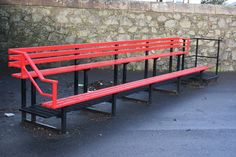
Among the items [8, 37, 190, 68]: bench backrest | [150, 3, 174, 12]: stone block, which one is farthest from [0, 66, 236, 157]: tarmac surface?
[150, 3, 174, 12]: stone block

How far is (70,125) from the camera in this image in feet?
19.3

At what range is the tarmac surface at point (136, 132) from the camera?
16.2 ft

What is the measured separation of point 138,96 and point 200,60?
151 inches

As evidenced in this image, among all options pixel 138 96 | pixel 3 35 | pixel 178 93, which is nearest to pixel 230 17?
pixel 178 93

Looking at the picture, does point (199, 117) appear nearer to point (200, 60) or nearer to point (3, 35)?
point (200, 60)

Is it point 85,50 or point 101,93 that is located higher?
point 85,50

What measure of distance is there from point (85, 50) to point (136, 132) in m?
1.77

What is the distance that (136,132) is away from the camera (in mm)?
5695

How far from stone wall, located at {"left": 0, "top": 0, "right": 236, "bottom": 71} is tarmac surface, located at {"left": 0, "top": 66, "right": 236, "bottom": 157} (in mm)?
2769

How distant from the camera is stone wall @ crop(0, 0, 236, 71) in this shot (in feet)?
33.7

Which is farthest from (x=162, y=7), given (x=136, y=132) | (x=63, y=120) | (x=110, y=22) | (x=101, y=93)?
(x=63, y=120)

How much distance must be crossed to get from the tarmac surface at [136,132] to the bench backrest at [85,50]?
2.98ft

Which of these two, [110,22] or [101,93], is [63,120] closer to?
[101,93]

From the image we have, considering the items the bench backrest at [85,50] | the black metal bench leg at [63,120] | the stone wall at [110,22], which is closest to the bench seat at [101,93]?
the black metal bench leg at [63,120]
